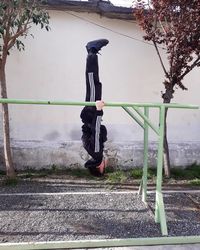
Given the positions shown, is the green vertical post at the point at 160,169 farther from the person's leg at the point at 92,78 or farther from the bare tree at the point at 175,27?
the bare tree at the point at 175,27

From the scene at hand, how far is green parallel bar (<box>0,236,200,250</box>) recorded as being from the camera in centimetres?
355

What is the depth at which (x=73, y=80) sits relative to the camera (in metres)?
5.99

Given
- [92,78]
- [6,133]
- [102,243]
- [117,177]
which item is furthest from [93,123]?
[117,177]

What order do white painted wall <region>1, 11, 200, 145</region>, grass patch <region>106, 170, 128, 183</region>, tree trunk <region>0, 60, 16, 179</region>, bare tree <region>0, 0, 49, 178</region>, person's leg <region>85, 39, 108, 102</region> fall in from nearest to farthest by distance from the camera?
1. person's leg <region>85, 39, 108, 102</region>
2. bare tree <region>0, 0, 49, 178</region>
3. tree trunk <region>0, 60, 16, 179</region>
4. grass patch <region>106, 170, 128, 183</region>
5. white painted wall <region>1, 11, 200, 145</region>

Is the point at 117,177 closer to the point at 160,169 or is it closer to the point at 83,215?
the point at 83,215

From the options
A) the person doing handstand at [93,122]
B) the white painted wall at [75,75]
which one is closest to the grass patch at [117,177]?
the white painted wall at [75,75]

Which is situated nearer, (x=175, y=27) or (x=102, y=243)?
(x=102, y=243)

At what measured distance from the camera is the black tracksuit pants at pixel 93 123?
14.0 ft

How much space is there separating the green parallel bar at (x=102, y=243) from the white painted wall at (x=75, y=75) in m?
2.62

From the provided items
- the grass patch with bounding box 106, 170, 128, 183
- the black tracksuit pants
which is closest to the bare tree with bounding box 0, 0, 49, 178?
the black tracksuit pants

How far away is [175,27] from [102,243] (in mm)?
2989

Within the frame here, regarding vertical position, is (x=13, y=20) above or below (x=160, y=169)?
above

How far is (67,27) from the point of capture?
5848 millimetres

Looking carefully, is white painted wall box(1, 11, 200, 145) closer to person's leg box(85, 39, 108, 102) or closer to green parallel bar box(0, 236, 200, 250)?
person's leg box(85, 39, 108, 102)
